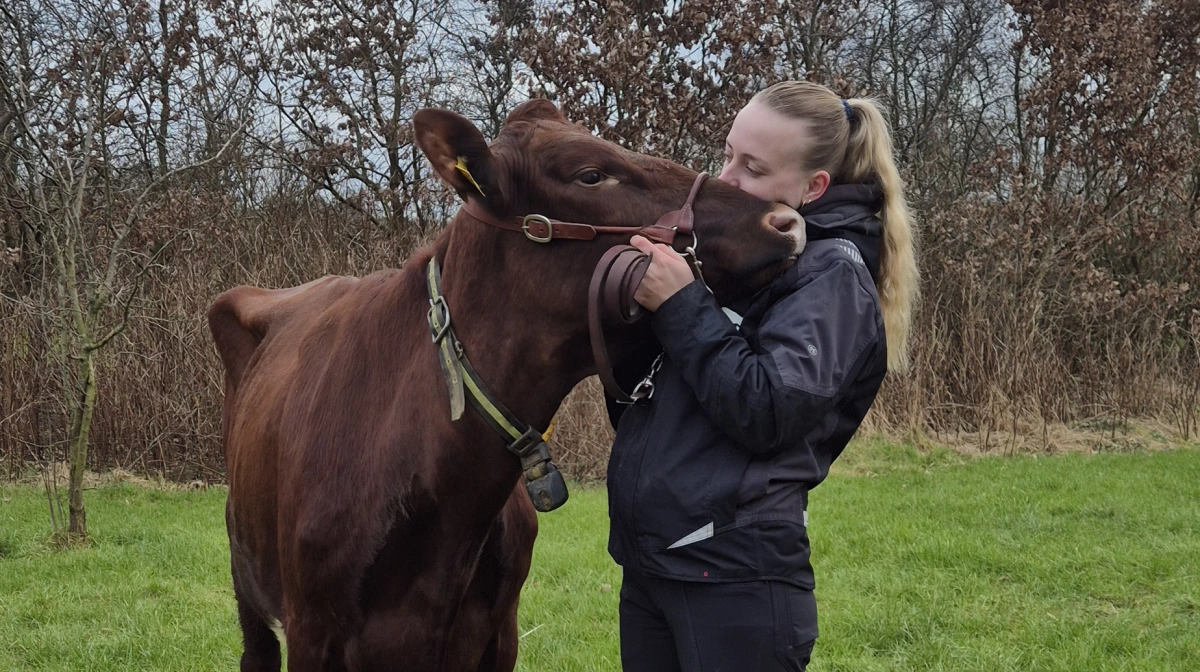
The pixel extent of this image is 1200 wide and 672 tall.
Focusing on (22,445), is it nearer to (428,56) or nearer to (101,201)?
(101,201)

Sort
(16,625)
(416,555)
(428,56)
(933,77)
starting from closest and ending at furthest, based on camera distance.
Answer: (416,555) → (16,625) → (428,56) → (933,77)

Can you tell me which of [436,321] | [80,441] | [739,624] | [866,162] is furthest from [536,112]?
[80,441]

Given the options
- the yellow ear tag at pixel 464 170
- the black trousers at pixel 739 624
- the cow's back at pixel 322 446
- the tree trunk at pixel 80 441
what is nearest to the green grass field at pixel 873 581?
the tree trunk at pixel 80 441

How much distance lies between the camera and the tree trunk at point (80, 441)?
22.3 feet

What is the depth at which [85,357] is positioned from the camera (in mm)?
6773

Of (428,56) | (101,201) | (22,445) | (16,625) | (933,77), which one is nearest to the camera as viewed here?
(16,625)

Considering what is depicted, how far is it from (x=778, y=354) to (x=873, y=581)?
167 inches

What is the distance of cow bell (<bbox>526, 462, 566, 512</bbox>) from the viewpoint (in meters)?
2.19

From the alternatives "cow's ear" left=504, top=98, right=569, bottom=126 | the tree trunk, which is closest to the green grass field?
the tree trunk

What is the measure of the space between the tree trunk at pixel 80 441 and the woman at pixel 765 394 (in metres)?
5.74

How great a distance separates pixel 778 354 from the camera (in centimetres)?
191

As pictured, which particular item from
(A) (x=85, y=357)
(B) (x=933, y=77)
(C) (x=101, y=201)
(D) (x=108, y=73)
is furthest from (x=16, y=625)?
(B) (x=933, y=77)

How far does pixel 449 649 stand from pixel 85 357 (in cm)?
533

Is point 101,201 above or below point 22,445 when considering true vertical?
above
